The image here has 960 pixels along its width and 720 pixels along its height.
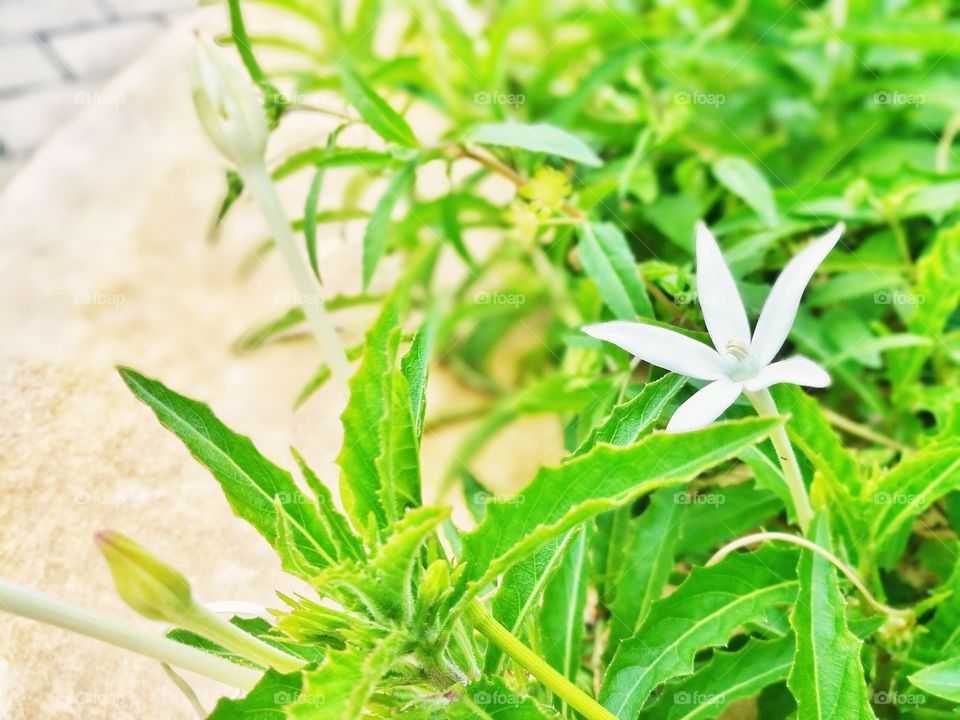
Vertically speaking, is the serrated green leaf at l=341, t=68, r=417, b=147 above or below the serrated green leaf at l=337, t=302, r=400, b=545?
above

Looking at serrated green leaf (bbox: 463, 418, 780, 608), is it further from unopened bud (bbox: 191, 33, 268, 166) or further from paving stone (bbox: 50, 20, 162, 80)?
paving stone (bbox: 50, 20, 162, 80)

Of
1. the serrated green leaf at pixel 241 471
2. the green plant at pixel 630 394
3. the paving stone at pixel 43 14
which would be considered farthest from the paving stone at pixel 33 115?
the serrated green leaf at pixel 241 471

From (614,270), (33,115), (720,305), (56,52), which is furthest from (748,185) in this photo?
(56,52)

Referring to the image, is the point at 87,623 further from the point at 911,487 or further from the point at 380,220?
the point at 911,487

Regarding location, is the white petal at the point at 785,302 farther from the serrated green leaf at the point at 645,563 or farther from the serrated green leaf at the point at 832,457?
the serrated green leaf at the point at 645,563

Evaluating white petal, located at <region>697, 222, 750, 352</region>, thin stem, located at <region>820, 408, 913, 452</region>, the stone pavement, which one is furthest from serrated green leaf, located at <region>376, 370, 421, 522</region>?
the stone pavement

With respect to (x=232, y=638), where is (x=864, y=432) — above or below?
below
